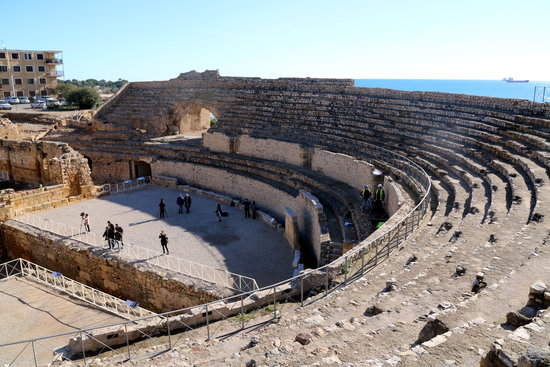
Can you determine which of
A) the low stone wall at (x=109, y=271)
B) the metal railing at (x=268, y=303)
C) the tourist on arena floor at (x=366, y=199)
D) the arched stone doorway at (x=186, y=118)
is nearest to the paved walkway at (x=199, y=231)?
the low stone wall at (x=109, y=271)

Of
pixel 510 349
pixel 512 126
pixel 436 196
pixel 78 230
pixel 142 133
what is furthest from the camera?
pixel 142 133

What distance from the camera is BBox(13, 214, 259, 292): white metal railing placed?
12384 mm

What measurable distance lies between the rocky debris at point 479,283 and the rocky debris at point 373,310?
4.61 feet

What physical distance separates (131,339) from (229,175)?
13.9 meters

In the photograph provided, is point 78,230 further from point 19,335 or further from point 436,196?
point 436,196

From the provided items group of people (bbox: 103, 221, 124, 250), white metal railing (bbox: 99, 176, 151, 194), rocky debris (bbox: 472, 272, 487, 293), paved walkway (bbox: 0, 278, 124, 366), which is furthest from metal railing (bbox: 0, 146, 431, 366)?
white metal railing (bbox: 99, 176, 151, 194)

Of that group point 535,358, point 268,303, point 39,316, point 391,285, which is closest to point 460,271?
point 391,285

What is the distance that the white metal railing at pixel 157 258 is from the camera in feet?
40.6

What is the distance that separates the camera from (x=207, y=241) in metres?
15.8

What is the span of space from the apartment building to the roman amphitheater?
31.4 metres

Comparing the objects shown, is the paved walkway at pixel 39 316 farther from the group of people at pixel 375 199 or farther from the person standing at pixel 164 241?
the group of people at pixel 375 199

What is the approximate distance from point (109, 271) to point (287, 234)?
6.16m

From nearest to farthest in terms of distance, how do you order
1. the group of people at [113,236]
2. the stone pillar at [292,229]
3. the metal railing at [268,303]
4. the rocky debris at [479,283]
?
the rocky debris at [479,283] < the metal railing at [268,303] < the group of people at [113,236] < the stone pillar at [292,229]

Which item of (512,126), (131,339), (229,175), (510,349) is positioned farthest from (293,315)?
(229,175)
